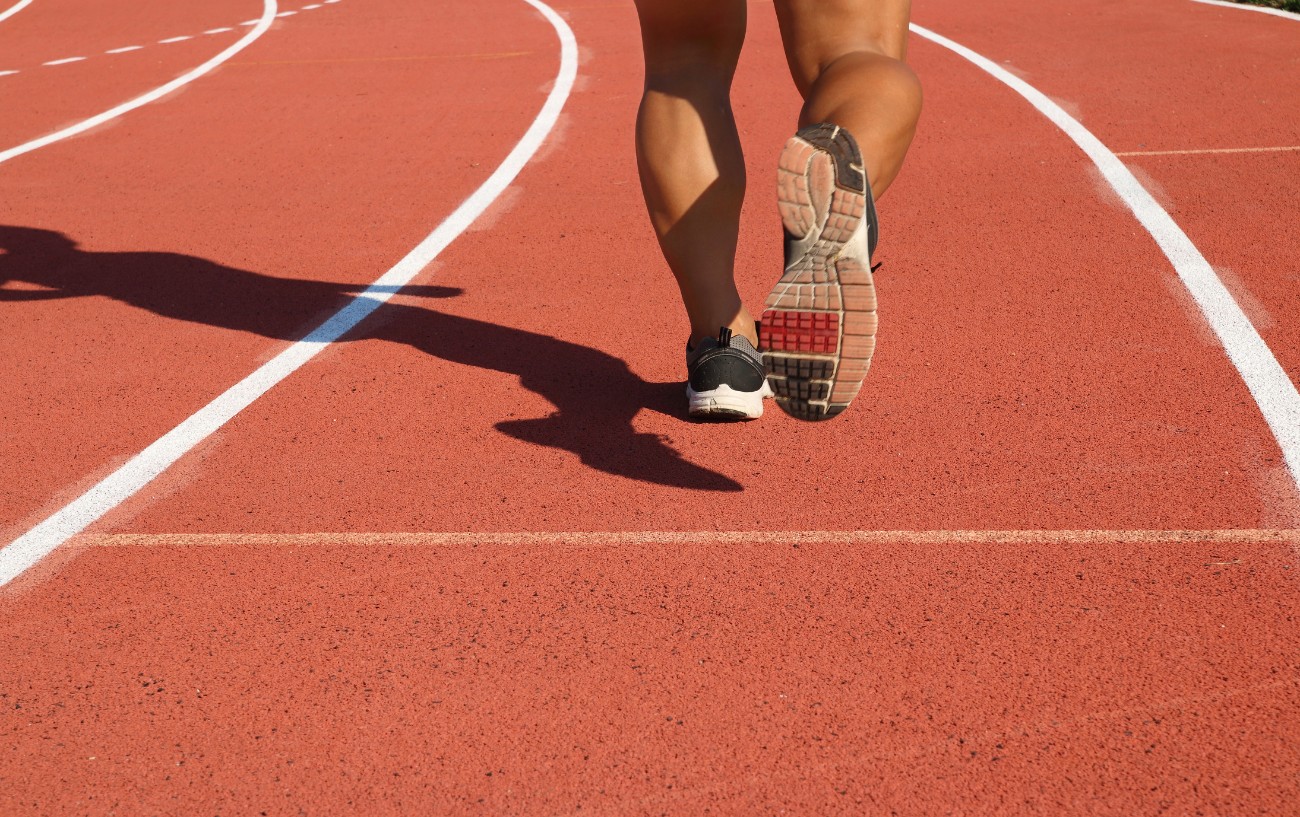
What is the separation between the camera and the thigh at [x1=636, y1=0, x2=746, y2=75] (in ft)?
12.1

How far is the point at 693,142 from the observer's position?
3.78 m

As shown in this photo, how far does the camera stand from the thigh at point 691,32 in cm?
368

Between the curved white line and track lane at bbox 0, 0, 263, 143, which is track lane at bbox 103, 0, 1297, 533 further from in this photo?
track lane at bbox 0, 0, 263, 143

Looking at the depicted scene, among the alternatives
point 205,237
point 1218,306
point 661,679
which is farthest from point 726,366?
point 205,237

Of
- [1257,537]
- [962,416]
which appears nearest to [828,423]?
[962,416]

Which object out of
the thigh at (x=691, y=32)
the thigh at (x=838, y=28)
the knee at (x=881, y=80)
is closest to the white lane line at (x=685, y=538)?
the knee at (x=881, y=80)

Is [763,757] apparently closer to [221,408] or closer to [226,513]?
[226,513]

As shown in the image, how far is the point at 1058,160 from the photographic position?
272 inches

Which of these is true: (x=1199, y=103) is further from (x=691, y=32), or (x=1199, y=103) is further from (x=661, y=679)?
(x=661, y=679)

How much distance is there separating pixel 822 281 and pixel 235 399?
2174 mm

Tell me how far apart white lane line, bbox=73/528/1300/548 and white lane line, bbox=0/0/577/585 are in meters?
0.13

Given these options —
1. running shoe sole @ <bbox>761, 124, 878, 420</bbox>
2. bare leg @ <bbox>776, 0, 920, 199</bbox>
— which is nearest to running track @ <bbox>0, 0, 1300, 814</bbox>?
running shoe sole @ <bbox>761, 124, 878, 420</bbox>

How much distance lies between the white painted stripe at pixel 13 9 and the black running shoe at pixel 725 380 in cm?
1427


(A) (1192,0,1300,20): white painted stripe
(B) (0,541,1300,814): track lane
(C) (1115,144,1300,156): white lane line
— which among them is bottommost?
(A) (1192,0,1300,20): white painted stripe
